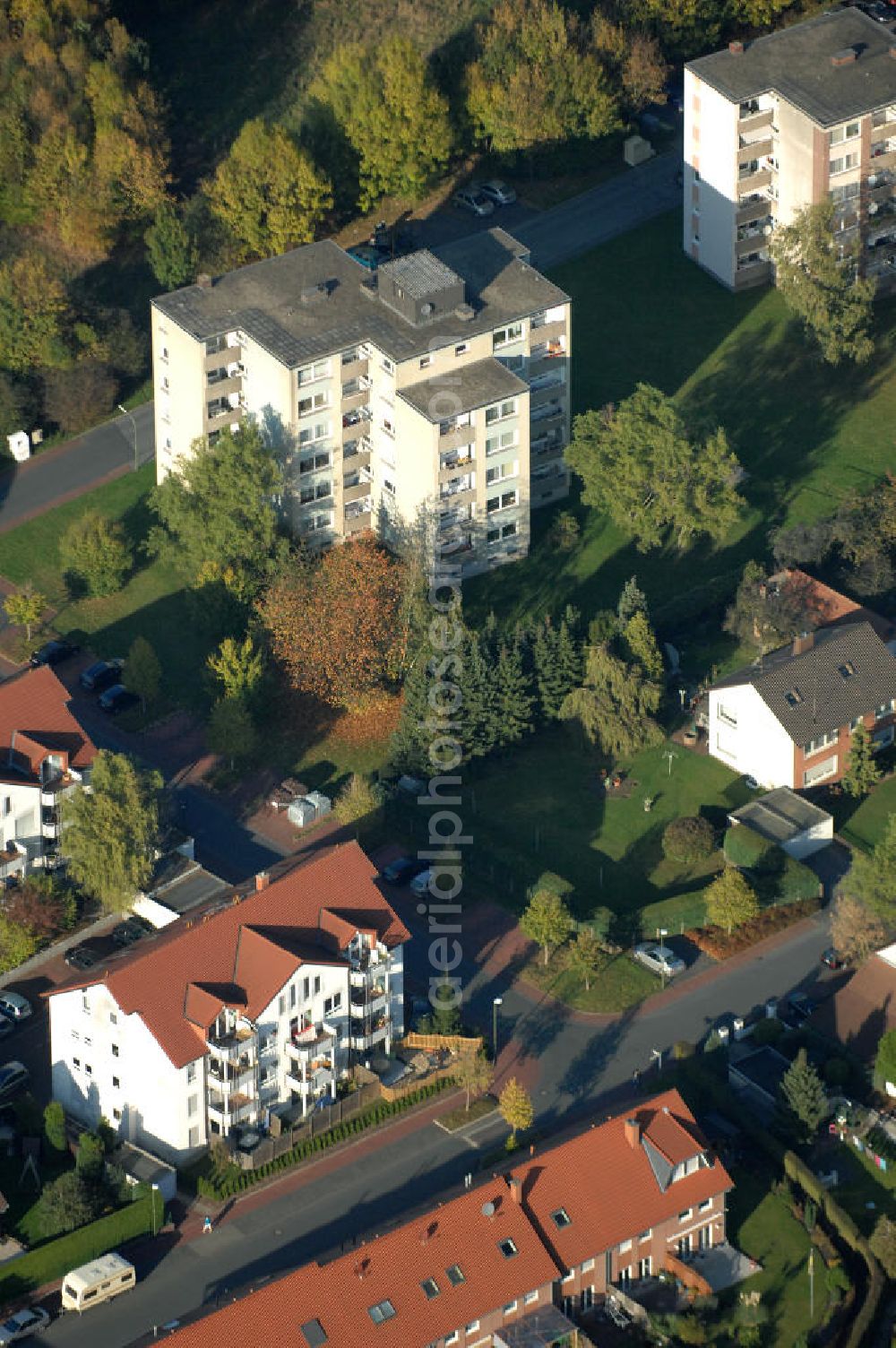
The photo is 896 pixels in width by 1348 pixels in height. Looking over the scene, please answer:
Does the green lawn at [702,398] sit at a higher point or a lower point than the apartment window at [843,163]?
lower

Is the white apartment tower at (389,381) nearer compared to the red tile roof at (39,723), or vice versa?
the red tile roof at (39,723)

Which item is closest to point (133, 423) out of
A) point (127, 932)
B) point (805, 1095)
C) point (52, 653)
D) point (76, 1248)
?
point (52, 653)

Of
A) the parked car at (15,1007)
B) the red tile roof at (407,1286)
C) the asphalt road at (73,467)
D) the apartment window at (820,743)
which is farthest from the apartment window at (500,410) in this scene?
the red tile roof at (407,1286)

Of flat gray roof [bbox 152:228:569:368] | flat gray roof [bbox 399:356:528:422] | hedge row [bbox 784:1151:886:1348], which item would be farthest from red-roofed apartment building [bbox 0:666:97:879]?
hedge row [bbox 784:1151:886:1348]

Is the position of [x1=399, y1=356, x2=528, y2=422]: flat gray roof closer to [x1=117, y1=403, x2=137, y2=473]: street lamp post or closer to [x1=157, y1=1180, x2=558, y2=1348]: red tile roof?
[x1=117, y1=403, x2=137, y2=473]: street lamp post

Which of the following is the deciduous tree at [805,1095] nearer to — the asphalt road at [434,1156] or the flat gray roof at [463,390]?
the asphalt road at [434,1156]

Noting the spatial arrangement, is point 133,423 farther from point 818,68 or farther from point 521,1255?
point 521,1255
